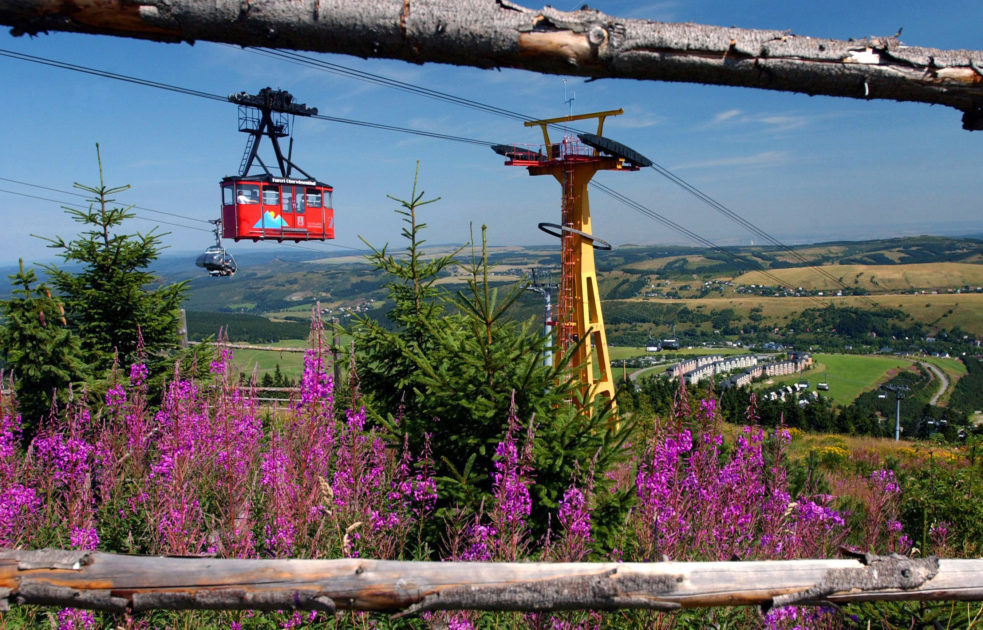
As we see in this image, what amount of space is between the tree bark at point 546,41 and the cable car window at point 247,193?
18.7 meters

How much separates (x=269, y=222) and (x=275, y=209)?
48cm

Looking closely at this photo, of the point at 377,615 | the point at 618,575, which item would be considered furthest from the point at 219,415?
the point at 618,575

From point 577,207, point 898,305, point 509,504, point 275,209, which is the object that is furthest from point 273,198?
point 898,305

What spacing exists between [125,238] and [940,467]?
12265mm

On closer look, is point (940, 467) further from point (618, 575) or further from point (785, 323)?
point (785, 323)

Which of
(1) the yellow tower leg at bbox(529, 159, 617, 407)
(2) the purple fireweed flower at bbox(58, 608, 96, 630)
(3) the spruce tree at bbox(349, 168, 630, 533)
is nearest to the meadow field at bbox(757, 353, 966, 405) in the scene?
(1) the yellow tower leg at bbox(529, 159, 617, 407)

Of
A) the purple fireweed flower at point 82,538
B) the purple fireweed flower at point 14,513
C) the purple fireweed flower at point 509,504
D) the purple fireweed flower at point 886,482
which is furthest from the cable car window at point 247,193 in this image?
the purple fireweed flower at point 886,482

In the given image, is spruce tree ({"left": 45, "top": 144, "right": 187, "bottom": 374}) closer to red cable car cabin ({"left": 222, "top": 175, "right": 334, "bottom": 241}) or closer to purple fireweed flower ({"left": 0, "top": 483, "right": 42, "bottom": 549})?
purple fireweed flower ({"left": 0, "top": 483, "right": 42, "bottom": 549})

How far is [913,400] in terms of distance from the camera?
9331 cm

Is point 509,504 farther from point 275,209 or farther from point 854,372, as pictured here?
point 854,372

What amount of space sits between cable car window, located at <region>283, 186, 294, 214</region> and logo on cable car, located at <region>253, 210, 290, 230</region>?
1.21 ft

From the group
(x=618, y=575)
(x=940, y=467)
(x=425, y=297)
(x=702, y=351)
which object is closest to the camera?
(x=618, y=575)

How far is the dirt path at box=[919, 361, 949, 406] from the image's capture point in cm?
9838

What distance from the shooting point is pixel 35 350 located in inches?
307
